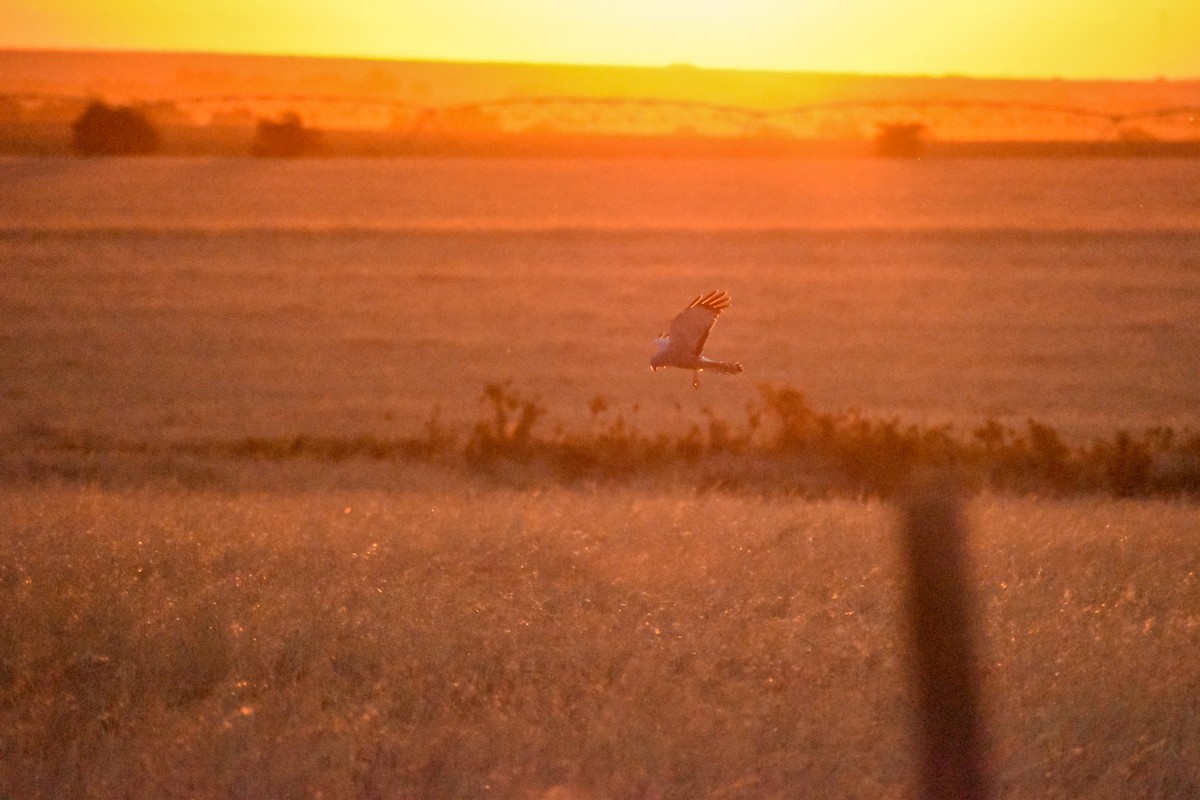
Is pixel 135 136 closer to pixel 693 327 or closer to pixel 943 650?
pixel 693 327

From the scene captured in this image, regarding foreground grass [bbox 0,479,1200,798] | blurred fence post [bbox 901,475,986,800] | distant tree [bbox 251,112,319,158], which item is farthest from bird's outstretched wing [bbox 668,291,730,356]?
distant tree [bbox 251,112,319,158]

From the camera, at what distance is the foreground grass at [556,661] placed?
418 cm

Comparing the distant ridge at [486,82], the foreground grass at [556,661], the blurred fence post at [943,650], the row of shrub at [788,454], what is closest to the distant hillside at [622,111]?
the distant ridge at [486,82]

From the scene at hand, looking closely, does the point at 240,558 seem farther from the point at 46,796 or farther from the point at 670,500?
the point at 670,500

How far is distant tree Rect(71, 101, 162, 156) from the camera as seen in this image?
28656 mm

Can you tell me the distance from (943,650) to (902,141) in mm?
24226

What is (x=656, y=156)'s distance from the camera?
93.2 ft

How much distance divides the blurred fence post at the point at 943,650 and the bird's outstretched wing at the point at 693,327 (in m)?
1.45

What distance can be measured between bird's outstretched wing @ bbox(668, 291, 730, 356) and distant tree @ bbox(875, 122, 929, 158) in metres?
23.7

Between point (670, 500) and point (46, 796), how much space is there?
16.1 ft

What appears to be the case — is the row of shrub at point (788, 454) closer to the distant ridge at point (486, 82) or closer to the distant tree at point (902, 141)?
the distant tree at point (902, 141)

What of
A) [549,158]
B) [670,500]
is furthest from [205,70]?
[670,500]

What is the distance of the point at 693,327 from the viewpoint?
15.4 feet

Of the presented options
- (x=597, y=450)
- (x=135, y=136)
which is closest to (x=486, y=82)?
(x=135, y=136)
